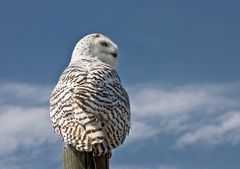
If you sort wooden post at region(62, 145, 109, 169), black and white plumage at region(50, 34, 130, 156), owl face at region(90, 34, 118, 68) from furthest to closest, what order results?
owl face at region(90, 34, 118, 68) → black and white plumage at region(50, 34, 130, 156) → wooden post at region(62, 145, 109, 169)

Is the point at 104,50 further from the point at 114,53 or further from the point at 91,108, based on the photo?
the point at 91,108

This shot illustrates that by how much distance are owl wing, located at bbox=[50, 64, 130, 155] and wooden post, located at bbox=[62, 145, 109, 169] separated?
7 centimetres

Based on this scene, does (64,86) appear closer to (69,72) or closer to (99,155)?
(69,72)

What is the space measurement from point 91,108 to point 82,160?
0.52 m

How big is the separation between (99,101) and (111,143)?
16.7 inches

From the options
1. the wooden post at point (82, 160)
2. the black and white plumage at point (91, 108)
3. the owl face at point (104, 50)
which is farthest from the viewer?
the owl face at point (104, 50)

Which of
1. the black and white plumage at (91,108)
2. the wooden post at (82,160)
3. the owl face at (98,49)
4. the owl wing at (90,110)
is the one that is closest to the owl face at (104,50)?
the owl face at (98,49)

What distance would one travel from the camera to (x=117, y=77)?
633 centimetres

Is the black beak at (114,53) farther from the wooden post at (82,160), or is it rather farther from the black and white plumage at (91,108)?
the wooden post at (82,160)

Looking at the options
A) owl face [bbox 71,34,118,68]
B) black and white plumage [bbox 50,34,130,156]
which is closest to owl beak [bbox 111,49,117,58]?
owl face [bbox 71,34,118,68]

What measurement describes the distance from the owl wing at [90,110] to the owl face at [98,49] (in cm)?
73

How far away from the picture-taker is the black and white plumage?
5242 millimetres

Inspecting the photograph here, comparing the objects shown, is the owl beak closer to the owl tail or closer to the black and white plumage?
the black and white plumage

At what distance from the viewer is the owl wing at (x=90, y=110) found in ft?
17.2
